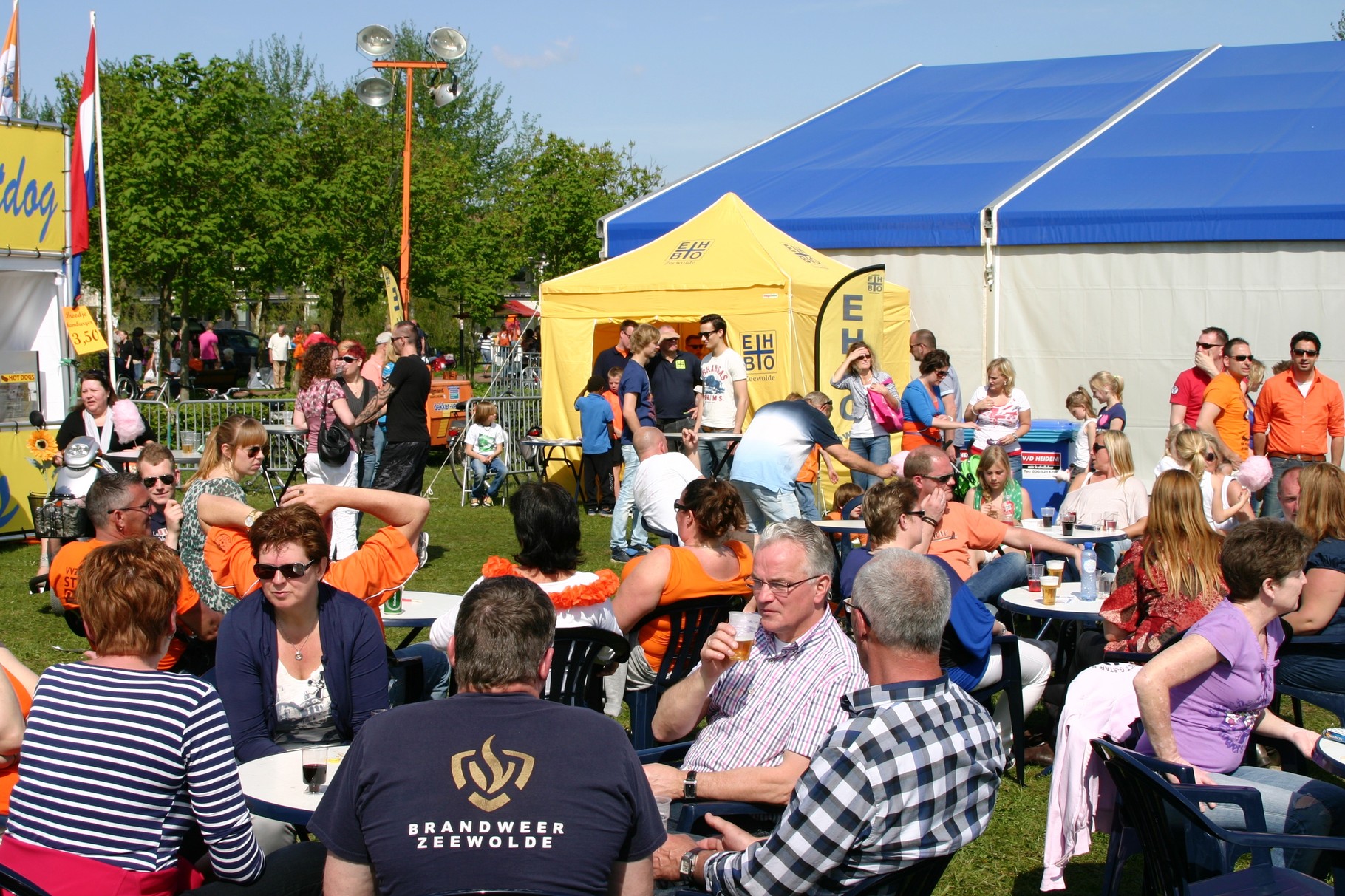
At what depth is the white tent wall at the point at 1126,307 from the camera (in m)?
11.5

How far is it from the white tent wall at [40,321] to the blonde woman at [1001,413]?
27.1 feet

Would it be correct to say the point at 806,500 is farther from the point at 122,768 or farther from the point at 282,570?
the point at 122,768

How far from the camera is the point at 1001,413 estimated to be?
9.77m

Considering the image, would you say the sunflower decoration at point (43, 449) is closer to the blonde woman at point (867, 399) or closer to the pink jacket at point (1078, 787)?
the blonde woman at point (867, 399)

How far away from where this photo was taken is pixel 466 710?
2.25 m

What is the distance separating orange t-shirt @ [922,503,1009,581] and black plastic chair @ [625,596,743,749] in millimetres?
1502

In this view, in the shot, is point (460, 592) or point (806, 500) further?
point (806, 500)

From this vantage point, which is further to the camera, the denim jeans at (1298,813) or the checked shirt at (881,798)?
the denim jeans at (1298,813)

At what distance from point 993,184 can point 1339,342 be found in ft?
12.4

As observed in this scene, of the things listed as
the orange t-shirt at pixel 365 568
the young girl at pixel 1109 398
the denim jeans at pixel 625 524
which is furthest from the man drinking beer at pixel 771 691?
the young girl at pixel 1109 398

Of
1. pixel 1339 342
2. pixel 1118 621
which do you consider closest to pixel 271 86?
pixel 1339 342

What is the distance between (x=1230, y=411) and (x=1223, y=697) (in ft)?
20.3

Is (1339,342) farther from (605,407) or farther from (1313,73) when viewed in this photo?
(605,407)

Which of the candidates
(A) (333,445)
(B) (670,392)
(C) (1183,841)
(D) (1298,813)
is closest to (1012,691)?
(D) (1298,813)
